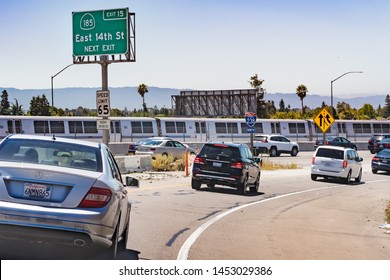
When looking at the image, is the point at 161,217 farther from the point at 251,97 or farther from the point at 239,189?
the point at 251,97

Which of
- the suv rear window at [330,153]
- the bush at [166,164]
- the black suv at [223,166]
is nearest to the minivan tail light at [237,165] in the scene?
the black suv at [223,166]

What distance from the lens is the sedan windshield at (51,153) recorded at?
869 cm

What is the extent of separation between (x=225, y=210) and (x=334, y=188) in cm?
1225

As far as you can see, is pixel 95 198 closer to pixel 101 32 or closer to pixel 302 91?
pixel 101 32

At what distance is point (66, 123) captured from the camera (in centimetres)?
5319

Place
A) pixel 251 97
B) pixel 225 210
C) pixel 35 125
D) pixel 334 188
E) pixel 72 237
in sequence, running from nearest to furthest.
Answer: pixel 72 237 → pixel 225 210 → pixel 334 188 → pixel 35 125 → pixel 251 97

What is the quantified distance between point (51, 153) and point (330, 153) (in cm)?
2437

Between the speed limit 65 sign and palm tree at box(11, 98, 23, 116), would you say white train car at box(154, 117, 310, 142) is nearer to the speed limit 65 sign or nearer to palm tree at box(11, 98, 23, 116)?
palm tree at box(11, 98, 23, 116)

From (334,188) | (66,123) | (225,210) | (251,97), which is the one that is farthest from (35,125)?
(251,97)

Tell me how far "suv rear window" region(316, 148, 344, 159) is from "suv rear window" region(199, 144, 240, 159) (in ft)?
34.0

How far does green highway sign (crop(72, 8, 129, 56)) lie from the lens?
2723 cm

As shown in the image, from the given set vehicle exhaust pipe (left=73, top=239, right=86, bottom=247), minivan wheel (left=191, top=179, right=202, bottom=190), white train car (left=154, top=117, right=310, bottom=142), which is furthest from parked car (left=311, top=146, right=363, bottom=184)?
white train car (left=154, top=117, right=310, bottom=142)

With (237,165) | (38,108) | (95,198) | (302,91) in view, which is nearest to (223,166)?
(237,165)
